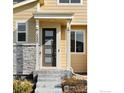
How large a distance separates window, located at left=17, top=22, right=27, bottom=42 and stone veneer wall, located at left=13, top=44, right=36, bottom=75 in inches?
58.2

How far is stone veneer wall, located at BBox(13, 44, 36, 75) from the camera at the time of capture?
1579 cm

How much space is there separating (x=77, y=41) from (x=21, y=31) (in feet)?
11.1

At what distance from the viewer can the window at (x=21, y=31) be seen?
17.2 m

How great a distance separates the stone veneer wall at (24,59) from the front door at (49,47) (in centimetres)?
167

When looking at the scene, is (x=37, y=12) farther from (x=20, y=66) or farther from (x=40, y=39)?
(x=20, y=66)

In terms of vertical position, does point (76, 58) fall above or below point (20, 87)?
above

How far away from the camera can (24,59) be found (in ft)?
52.1

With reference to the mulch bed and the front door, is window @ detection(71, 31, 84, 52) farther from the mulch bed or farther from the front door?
the mulch bed

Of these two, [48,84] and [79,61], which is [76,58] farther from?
[48,84]

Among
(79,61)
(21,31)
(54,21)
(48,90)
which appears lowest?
(48,90)

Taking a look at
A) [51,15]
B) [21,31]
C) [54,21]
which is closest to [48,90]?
[51,15]

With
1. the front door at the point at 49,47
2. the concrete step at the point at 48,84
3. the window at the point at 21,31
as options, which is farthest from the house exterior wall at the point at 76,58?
the concrete step at the point at 48,84

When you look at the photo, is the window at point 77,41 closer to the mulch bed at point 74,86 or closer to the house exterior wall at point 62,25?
the house exterior wall at point 62,25
